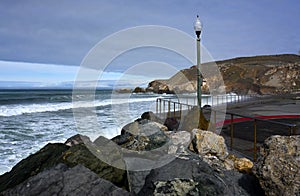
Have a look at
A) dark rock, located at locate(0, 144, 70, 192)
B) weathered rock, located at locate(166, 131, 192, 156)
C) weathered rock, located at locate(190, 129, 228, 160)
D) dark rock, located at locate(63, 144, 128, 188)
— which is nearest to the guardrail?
weathered rock, located at locate(190, 129, 228, 160)

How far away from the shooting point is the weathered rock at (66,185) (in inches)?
123

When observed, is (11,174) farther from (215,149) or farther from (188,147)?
(215,149)

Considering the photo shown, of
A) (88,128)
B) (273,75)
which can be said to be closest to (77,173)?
(88,128)

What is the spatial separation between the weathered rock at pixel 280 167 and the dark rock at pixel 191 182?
372 millimetres

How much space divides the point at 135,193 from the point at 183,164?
72 centimetres

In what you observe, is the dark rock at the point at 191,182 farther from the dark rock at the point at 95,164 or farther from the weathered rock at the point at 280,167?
the dark rock at the point at 95,164

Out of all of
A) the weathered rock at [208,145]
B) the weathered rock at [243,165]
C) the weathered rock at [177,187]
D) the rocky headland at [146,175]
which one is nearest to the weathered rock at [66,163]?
the rocky headland at [146,175]

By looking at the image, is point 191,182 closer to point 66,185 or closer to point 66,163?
point 66,185

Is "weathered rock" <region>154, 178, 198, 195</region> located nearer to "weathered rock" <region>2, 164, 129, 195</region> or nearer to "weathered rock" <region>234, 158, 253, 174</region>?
"weathered rock" <region>2, 164, 129, 195</region>

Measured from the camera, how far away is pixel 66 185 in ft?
10.4

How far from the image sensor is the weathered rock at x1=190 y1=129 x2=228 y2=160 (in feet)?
Result: 15.9

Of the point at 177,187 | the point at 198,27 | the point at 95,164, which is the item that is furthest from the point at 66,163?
the point at 198,27

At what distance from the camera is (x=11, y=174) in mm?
4160

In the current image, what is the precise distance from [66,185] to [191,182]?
59.7 inches
